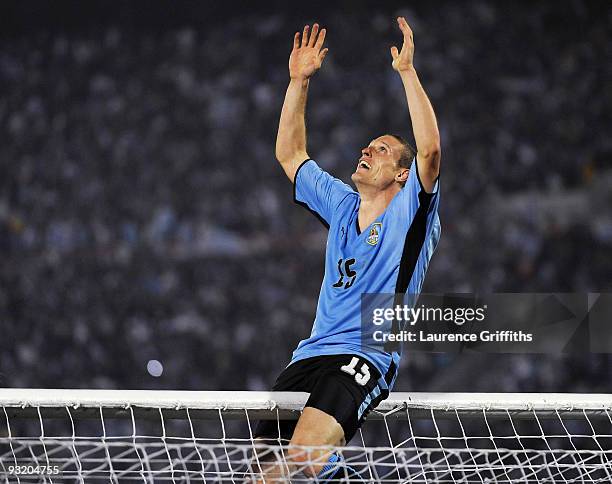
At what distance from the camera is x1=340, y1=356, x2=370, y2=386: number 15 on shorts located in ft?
6.19

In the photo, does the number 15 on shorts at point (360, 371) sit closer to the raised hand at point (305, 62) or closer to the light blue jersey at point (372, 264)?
the light blue jersey at point (372, 264)

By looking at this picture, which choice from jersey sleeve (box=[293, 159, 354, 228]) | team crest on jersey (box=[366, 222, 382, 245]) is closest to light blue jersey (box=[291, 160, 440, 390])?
team crest on jersey (box=[366, 222, 382, 245])

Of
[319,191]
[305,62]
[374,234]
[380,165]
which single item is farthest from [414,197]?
[305,62]

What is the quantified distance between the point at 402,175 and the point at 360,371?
0.70 m

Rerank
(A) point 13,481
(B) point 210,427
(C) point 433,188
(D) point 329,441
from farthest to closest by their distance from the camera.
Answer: (B) point 210,427 → (A) point 13,481 → (C) point 433,188 → (D) point 329,441

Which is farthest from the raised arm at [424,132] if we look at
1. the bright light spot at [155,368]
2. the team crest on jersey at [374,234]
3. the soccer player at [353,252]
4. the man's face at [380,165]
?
the bright light spot at [155,368]

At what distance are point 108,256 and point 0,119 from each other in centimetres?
94

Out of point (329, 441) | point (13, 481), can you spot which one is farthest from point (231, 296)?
point (329, 441)

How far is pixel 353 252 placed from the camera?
2232 millimetres

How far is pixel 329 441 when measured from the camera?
1.76 meters

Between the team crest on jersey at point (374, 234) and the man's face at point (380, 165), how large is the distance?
0.17 metres

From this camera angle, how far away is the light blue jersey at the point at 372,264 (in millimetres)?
2045

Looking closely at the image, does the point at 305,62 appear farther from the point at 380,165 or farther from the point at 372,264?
the point at 372,264

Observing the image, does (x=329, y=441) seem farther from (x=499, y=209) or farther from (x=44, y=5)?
(x=44, y=5)
